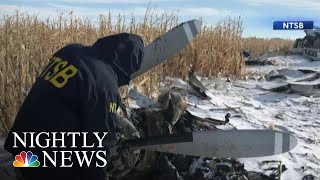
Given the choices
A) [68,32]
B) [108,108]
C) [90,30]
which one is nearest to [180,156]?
[108,108]

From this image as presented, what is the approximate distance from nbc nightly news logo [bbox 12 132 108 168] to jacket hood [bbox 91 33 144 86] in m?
0.42

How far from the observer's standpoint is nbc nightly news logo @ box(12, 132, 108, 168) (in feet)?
8.09

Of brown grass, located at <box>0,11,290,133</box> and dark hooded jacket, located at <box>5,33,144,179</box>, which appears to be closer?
dark hooded jacket, located at <box>5,33,144,179</box>

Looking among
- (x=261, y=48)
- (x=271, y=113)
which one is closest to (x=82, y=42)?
(x=271, y=113)

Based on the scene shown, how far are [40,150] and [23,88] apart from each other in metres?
2.03

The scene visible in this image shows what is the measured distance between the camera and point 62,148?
2.59m

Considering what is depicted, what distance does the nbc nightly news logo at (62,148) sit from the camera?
2.46m

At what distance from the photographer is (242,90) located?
24.2 ft

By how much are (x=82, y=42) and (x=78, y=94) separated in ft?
14.1

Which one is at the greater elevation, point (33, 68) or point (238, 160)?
point (33, 68)

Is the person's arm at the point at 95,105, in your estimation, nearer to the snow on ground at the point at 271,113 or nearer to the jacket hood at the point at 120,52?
the jacket hood at the point at 120,52

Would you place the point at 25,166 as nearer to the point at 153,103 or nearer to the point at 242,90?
the point at 153,103

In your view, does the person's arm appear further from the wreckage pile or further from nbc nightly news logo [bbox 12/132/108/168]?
the wreckage pile

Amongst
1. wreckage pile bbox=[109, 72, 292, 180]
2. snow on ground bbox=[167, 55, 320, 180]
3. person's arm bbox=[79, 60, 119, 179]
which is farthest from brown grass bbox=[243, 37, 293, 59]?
person's arm bbox=[79, 60, 119, 179]
